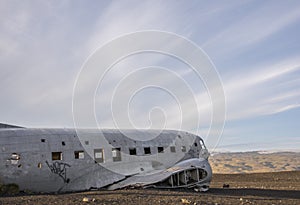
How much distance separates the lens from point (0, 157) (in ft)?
57.0

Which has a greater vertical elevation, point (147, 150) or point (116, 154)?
point (147, 150)

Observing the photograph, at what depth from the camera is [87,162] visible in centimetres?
2009

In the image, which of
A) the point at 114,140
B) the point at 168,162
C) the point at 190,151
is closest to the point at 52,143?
the point at 114,140

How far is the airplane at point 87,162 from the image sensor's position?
17.8 m

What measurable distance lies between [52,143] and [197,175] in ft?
28.7

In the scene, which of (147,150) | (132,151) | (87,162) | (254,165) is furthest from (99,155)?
(254,165)

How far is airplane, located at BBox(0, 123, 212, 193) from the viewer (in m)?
17.8

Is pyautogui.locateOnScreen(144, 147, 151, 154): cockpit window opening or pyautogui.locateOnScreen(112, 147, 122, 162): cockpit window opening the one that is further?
pyautogui.locateOnScreen(144, 147, 151, 154): cockpit window opening

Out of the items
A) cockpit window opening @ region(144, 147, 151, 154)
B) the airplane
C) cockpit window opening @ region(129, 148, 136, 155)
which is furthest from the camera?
→ cockpit window opening @ region(144, 147, 151, 154)

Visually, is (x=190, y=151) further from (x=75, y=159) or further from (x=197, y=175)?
(x=75, y=159)

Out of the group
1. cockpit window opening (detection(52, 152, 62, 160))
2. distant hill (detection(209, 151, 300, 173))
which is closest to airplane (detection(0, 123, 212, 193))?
cockpit window opening (detection(52, 152, 62, 160))

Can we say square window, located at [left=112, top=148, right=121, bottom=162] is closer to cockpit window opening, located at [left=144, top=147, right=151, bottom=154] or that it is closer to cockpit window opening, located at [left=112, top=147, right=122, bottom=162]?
cockpit window opening, located at [left=112, top=147, right=122, bottom=162]

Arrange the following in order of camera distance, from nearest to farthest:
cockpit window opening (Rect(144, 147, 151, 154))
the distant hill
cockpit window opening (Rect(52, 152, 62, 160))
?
cockpit window opening (Rect(52, 152, 62, 160)), cockpit window opening (Rect(144, 147, 151, 154)), the distant hill

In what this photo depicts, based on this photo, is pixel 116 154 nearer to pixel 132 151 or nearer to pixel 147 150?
pixel 132 151
